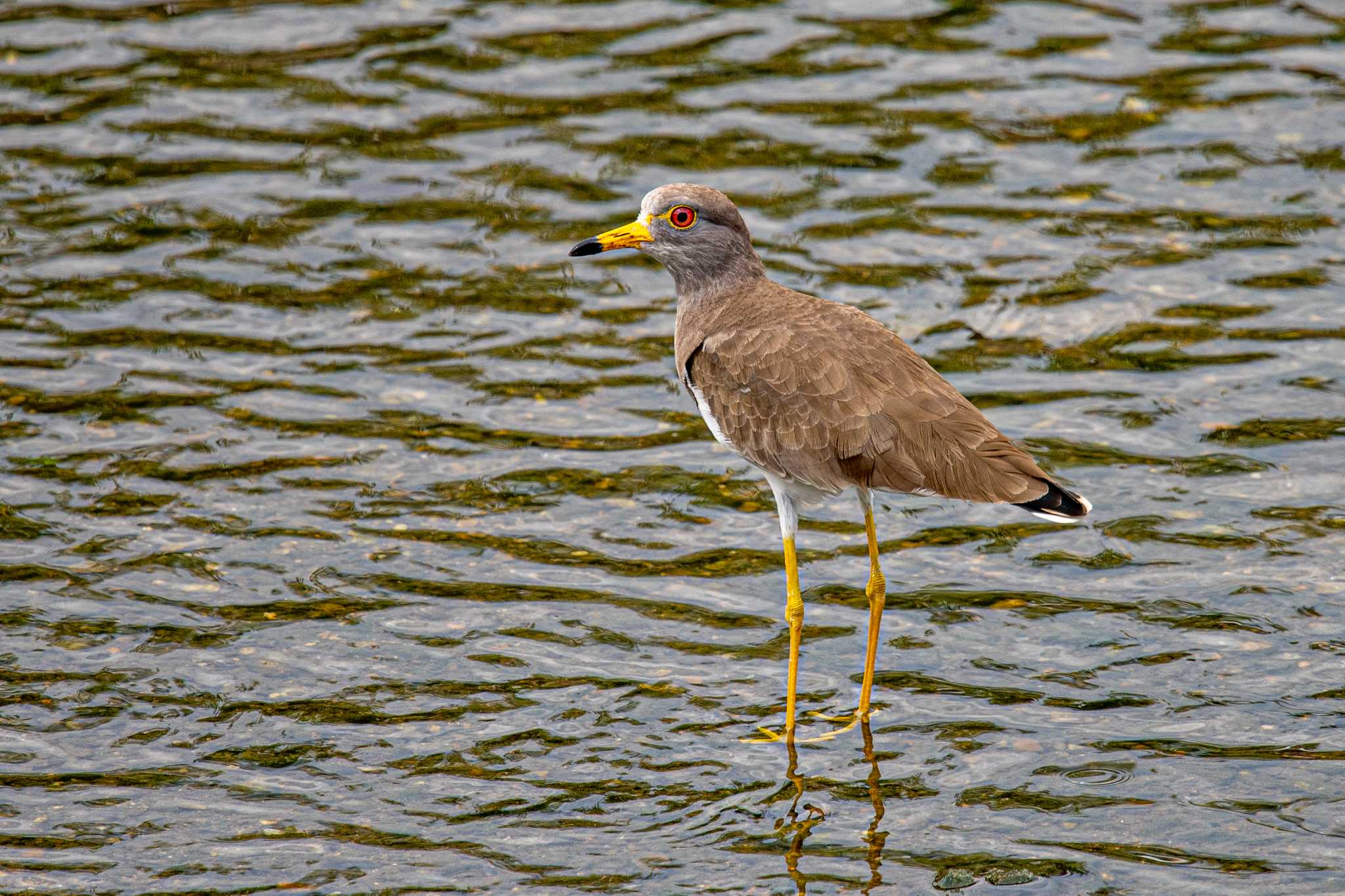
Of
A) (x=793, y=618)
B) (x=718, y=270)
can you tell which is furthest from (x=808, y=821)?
(x=718, y=270)

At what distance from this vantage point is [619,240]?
9.28 meters

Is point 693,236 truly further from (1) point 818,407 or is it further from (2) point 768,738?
(2) point 768,738

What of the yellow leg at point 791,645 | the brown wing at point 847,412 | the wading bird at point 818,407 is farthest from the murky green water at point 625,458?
the brown wing at point 847,412

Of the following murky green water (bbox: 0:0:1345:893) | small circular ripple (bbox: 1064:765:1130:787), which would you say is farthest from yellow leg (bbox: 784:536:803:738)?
small circular ripple (bbox: 1064:765:1130:787)

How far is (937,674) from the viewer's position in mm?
8500

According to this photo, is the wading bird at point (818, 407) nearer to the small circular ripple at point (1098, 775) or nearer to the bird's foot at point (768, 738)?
the bird's foot at point (768, 738)

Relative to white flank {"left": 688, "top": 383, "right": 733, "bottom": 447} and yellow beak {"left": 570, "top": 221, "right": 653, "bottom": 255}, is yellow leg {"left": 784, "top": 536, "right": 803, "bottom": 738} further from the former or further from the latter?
yellow beak {"left": 570, "top": 221, "right": 653, "bottom": 255}

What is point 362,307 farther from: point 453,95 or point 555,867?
point 555,867

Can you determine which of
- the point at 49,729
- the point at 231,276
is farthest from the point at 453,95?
the point at 49,729

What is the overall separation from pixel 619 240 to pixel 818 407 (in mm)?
1832

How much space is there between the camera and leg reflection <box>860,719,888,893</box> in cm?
700

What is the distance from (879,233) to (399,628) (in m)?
5.66

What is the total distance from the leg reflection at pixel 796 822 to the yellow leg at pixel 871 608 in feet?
1.45

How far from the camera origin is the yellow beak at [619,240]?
30.2 feet
